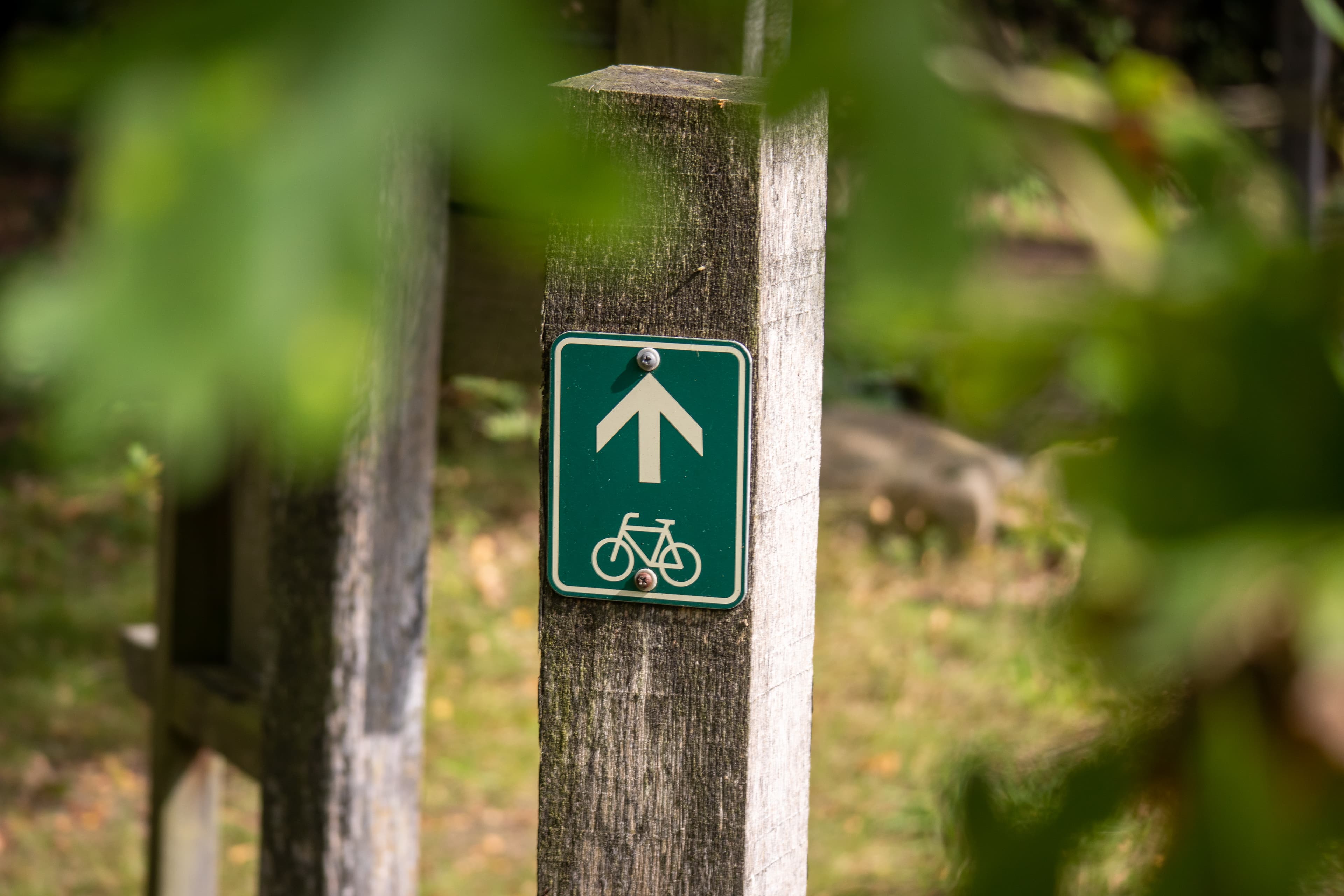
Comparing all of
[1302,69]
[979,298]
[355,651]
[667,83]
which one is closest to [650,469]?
[667,83]

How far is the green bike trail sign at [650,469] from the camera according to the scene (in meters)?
1.33

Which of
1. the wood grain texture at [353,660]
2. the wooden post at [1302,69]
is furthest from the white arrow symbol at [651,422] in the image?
the wooden post at [1302,69]

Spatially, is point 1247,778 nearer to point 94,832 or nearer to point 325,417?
point 325,417

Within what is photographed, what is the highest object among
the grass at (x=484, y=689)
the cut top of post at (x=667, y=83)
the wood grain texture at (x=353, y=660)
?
the cut top of post at (x=667, y=83)

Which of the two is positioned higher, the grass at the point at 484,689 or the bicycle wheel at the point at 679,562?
the bicycle wheel at the point at 679,562

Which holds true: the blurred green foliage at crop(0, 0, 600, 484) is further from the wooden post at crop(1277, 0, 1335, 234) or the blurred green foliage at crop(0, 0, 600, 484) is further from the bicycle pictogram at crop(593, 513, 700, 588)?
the wooden post at crop(1277, 0, 1335, 234)

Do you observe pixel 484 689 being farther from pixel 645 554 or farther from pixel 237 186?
pixel 237 186

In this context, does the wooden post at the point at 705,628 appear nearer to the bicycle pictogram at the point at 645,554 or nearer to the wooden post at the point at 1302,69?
the bicycle pictogram at the point at 645,554

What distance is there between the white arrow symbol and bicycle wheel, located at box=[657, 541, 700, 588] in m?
→ 0.07

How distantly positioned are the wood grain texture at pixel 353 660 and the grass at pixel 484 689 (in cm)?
52

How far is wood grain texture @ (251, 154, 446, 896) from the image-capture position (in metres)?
2.44

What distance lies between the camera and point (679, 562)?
135cm

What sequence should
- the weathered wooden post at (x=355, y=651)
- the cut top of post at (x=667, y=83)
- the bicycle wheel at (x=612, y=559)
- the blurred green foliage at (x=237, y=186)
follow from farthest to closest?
the weathered wooden post at (x=355, y=651) → the bicycle wheel at (x=612, y=559) → the cut top of post at (x=667, y=83) → the blurred green foliage at (x=237, y=186)

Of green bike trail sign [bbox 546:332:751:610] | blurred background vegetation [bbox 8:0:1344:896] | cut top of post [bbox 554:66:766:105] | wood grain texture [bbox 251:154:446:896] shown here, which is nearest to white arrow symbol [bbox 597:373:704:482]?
green bike trail sign [bbox 546:332:751:610]
